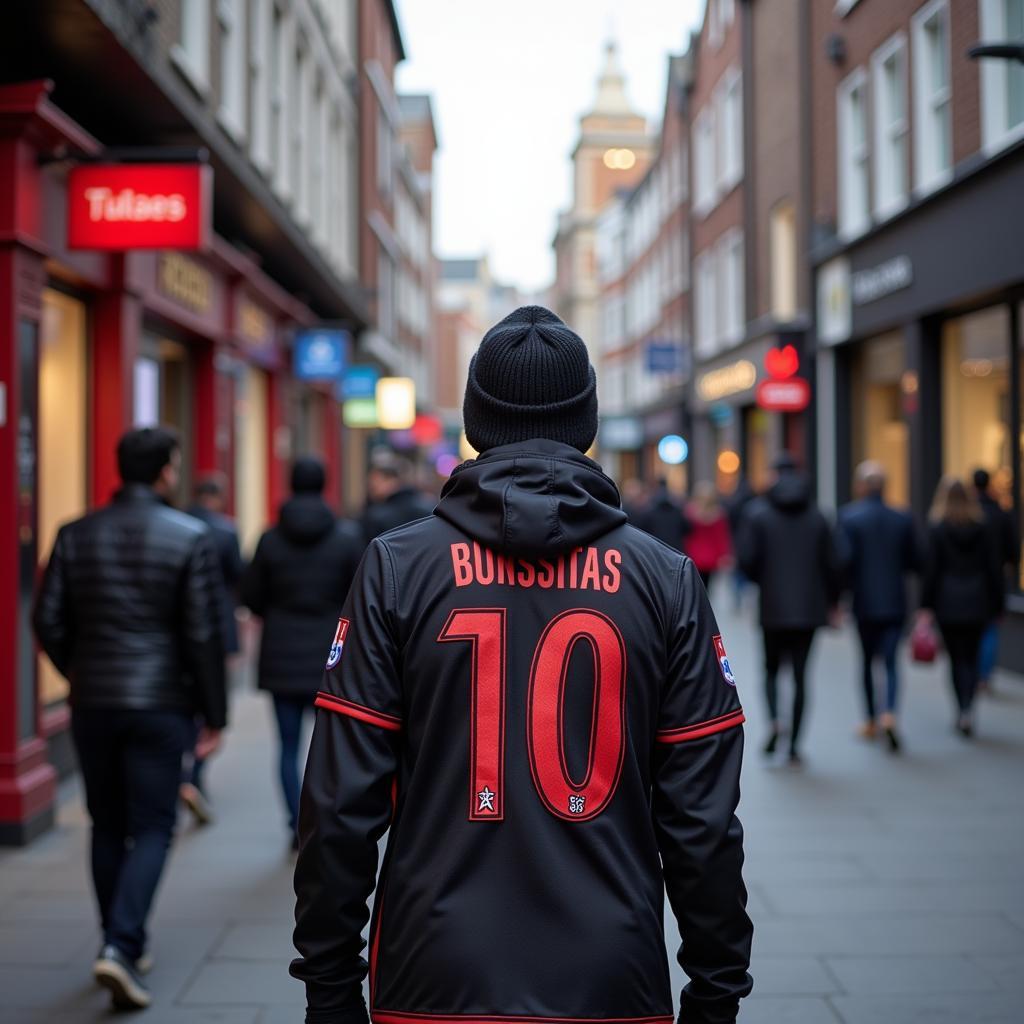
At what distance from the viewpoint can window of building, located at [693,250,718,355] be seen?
30.9 metres

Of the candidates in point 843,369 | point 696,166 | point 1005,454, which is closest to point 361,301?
point 843,369

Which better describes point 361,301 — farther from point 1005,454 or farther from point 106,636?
point 106,636

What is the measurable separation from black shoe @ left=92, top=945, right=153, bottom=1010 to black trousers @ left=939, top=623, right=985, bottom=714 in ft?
22.2

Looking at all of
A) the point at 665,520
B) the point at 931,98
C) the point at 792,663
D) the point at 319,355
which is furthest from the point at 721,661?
the point at 319,355

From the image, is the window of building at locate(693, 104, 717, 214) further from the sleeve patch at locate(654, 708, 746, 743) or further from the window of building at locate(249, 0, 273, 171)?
the sleeve patch at locate(654, 708, 746, 743)

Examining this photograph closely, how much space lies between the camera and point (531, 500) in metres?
2.29

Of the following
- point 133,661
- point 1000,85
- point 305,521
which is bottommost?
point 133,661

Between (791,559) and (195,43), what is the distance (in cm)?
720

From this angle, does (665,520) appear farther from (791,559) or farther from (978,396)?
(791,559)

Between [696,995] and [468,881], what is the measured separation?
1.37ft

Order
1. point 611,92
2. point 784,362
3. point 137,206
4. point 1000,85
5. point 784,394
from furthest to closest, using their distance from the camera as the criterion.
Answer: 1. point 611,92
2. point 784,362
3. point 784,394
4. point 1000,85
5. point 137,206

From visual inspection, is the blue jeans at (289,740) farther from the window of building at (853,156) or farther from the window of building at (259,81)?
the window of building at (853,156)

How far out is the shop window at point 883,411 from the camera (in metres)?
17.4

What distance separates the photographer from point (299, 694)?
22.6ft
